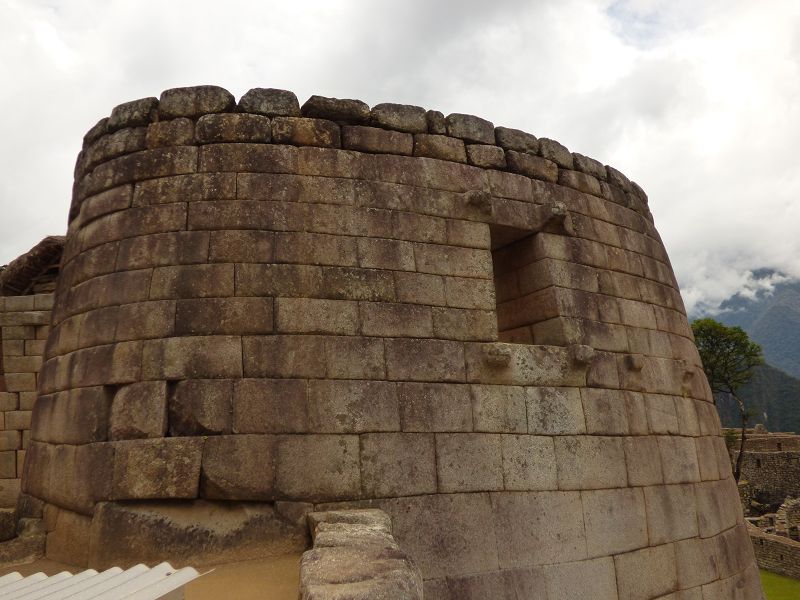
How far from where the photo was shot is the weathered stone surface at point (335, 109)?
554 cm

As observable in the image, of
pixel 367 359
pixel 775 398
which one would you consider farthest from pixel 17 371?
pixel 775 398

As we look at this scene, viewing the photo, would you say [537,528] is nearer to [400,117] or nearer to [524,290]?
[524,290]

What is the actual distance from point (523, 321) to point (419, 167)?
1902mm

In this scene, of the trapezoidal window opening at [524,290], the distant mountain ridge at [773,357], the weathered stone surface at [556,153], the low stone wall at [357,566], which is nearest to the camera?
the low stone wall at [357,566]

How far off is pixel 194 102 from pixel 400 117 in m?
1.89

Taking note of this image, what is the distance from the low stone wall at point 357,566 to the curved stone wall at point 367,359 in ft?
2.42

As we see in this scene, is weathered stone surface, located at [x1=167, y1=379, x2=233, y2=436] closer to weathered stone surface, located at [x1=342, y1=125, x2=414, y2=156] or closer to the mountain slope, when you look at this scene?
weathered stone surface, located at [x1=342, y1=125, x2=414, y2=156]

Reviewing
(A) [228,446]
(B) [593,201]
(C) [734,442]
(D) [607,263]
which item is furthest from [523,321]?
(C) [734,442]

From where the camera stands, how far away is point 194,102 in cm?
548

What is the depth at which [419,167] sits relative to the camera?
5.68m

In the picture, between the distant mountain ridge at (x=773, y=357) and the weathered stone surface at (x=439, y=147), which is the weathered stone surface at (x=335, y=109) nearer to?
the weathered stone surface at (x=439, y=147)

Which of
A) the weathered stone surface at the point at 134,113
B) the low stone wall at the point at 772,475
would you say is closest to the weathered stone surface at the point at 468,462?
the weathered stone surface at the point at 134,113

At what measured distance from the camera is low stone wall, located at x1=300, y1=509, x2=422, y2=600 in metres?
2.70

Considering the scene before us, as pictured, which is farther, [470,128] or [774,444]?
[774,444]
